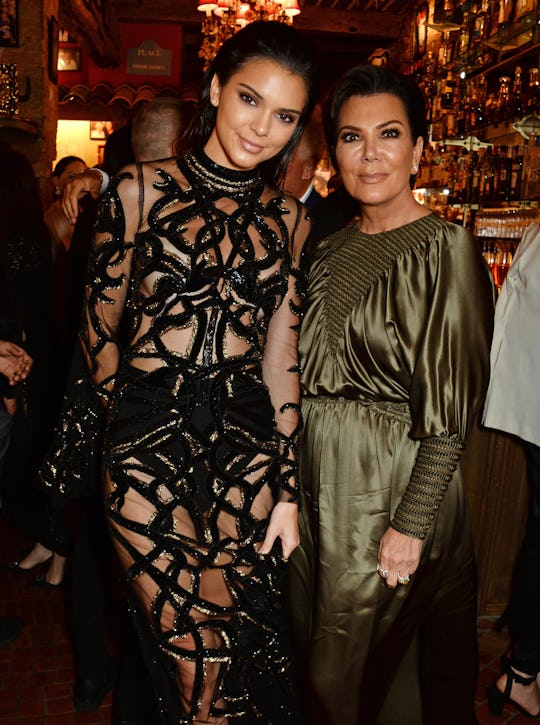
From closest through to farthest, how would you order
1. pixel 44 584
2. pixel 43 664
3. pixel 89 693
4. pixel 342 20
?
pixel 89 693 → pixel 43 664 → pixel 44 584 → pixel 342 20

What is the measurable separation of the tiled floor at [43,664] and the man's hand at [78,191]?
5.60 ft

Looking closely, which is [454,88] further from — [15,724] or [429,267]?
[15,724]

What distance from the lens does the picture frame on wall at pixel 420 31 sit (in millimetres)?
6590

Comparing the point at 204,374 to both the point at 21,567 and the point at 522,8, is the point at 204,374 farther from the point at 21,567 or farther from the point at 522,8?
the point at 522,8

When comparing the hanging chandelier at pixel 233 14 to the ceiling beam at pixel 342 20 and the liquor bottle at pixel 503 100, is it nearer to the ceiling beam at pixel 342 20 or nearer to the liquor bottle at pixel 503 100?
the liquor bottle at pixel 503 100

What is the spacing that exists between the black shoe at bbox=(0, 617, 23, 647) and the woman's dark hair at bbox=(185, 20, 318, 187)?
86.7 inches

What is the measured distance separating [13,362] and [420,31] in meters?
5.66

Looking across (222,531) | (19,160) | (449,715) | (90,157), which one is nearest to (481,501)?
(449,715)

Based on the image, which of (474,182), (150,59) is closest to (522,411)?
(474,182)

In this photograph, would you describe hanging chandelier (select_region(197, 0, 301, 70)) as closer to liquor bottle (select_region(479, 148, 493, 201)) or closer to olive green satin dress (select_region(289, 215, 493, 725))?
liquor bottle (select_region(479, 148, 493, 201))

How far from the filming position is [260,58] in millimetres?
1643

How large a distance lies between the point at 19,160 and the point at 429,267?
2.25m

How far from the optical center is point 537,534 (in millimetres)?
2639

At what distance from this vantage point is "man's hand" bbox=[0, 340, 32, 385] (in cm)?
262
